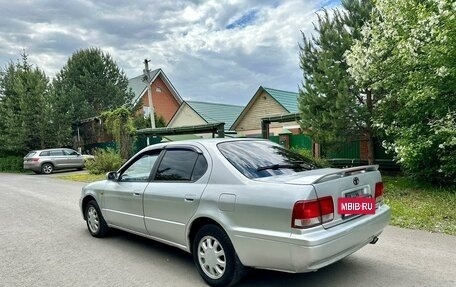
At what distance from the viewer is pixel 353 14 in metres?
11.2

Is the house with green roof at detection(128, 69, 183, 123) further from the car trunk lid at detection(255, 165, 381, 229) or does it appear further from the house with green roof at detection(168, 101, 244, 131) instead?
the car trunk lid at detection(255, 165, 381, 229)

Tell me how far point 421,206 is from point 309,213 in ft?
17.7

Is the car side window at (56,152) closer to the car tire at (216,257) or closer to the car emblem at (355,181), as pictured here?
the car tire at (216,257)

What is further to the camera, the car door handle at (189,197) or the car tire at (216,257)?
the car door handle at (189,197)

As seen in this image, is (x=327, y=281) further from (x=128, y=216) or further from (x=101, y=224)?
(x=101, y=224)

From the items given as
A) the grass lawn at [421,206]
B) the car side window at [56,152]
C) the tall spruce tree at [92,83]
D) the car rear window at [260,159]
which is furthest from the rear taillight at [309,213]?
the tall spruce tree at [92,83]

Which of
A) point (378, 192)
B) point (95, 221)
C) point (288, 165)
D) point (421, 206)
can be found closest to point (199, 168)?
point (288, 165)

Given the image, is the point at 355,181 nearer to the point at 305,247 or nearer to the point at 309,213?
the point at 309,213

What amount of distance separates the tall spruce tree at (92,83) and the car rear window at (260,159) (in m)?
28.0

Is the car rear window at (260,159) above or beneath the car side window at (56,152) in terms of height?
beneath

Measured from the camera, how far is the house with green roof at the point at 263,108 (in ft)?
81.0

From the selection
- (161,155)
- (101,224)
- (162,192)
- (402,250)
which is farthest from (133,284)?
(402,250)

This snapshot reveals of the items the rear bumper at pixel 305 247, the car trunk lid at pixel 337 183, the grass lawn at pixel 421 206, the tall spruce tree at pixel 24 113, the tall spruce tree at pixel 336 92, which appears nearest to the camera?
the rear bumper at pixel 305 247

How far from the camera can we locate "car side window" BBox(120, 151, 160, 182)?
16.6ft
